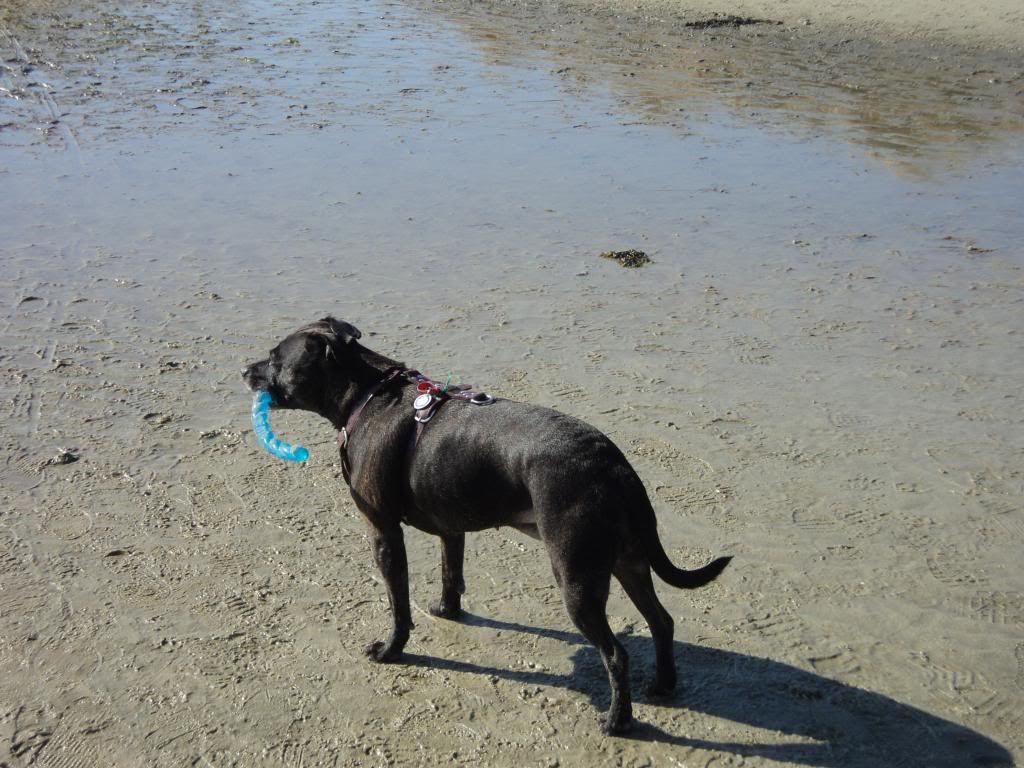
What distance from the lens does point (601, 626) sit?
427 cm

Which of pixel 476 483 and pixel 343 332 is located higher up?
pixel 343 332

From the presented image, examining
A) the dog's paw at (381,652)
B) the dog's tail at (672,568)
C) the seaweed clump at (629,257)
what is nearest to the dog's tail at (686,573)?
the dog's tail at (672,568)

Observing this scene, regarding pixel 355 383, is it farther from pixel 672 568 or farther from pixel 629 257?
pixel 629 257

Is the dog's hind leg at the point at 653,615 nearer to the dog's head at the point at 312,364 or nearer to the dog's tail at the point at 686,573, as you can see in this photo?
the dog's tail at the point at 686,573

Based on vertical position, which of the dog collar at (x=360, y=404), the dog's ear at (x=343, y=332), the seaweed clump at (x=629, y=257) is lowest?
the seaweed clump at (x=629, y=257)

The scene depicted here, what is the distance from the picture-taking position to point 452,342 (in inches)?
319

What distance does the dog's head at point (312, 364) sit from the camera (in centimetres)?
497

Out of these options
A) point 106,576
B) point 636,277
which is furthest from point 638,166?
point 106,576

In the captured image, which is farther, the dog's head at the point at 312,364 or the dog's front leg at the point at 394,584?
the dog's head at the point at 312,364

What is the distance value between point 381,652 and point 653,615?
1.30m

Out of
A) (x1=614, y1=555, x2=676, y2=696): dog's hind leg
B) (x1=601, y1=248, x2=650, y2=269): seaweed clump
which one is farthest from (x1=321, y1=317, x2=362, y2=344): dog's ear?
(x1=601, y1=248, x2=650, y2=269): seaweed clump

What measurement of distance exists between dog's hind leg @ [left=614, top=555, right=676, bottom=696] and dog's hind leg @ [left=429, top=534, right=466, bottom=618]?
92 centimetres

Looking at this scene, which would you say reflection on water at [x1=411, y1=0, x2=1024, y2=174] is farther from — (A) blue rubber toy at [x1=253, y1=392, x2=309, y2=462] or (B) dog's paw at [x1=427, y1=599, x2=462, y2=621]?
(A) blue rubber toy at [x1=253, y1=392, x2=309, y2=462]

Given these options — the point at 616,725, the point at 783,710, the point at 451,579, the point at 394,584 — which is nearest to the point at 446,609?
the point at 451,579
